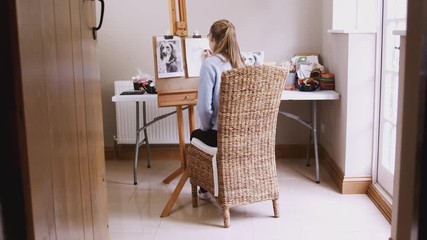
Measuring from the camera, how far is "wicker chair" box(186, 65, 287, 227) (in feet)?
9.73

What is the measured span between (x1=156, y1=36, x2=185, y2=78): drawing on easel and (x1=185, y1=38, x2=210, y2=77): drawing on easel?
0.18ft

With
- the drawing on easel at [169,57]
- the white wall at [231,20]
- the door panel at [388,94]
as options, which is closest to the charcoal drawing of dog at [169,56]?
the drawing on easel at [169,57]

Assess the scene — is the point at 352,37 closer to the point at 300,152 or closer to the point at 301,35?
the point at 301,35

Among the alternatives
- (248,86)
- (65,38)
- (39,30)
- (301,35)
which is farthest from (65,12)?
(301,35)

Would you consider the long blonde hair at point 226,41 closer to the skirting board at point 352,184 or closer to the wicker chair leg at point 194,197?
the wicker chair leg at point 194,197

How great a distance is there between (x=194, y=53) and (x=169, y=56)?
18 cm

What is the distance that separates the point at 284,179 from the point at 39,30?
10.3 feet

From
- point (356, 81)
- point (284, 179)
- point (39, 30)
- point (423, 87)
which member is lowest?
point (284, 179)

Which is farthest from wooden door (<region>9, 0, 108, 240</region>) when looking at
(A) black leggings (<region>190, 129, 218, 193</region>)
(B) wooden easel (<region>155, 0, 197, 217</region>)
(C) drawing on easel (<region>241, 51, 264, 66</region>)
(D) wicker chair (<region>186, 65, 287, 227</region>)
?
(C) drawing on easel (<region>241, 51, 264, 66</region>)

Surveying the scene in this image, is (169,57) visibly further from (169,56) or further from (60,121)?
(60,121)

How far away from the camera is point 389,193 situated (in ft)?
11.2

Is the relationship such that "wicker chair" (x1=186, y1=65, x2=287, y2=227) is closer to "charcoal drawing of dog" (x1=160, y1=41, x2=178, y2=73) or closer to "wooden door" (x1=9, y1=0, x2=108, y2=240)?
"charcoal drawing of dog" (x1=160, y1=41, x2=178, y2=73)

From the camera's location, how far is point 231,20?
459 centimetres

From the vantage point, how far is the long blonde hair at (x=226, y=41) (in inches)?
128
